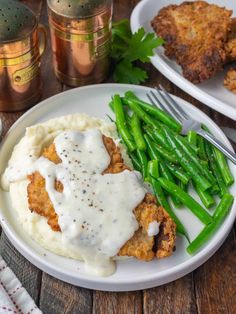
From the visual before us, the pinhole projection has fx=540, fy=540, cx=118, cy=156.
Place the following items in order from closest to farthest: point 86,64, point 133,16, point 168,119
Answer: point 168,119 < point 86,64 < point 133,16

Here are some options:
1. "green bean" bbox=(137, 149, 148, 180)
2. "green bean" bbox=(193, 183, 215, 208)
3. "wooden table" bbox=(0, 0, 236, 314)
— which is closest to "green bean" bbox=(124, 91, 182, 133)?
"green bean" bbox=(137, 149, 148, 180)

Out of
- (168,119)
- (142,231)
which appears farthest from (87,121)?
(142,231)

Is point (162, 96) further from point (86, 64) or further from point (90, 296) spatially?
point (90, 296)

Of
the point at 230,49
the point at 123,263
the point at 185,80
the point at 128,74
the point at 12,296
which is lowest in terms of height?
the point at 12,296

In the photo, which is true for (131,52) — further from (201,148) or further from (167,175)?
(167,175)

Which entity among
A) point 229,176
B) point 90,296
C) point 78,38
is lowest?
point 90,296

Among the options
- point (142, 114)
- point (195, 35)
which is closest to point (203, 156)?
point (142, 114)
